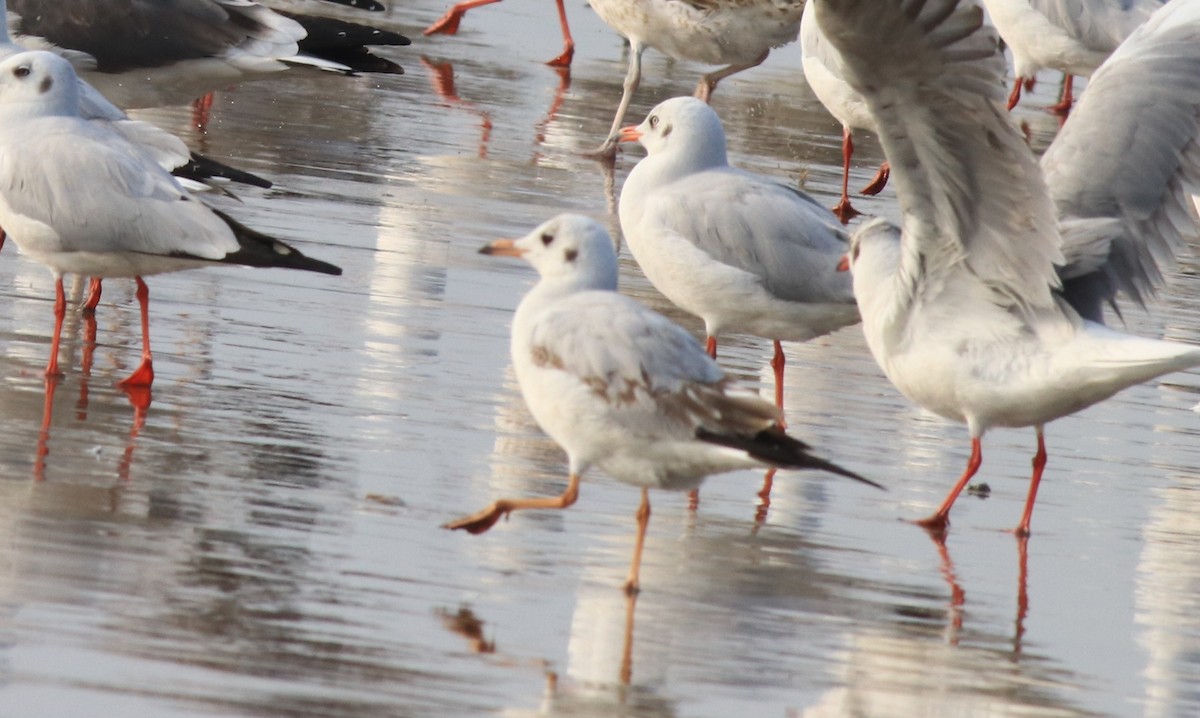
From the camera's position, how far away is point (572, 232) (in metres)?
5.94

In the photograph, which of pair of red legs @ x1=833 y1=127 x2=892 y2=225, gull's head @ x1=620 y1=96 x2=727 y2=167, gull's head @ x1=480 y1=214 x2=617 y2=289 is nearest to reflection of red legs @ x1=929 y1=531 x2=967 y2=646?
gull's head @ x1=480 y1=214 x2=617 y2=289

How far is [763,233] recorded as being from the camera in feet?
24.7

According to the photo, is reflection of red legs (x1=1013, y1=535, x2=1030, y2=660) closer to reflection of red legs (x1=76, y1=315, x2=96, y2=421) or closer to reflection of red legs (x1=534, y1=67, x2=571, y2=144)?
reflection of red legs (x1=76, y1=315, x2=96, y2=421)

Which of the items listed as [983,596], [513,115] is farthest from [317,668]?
[513,115]

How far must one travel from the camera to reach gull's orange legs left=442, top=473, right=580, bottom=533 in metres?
5.68

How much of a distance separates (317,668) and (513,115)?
9.40m

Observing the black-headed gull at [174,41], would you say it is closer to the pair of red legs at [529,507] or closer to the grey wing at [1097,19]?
the grey wing at [1097,19]

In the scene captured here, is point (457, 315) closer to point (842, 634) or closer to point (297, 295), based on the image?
point (297, 295)

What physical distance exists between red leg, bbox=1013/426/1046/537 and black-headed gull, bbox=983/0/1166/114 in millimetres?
7196

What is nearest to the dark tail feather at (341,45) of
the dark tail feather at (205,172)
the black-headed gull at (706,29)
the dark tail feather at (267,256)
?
the black-headed gull at (706,29)

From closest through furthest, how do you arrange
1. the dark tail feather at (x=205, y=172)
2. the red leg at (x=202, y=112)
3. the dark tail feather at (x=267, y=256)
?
the dark tail feather at (x=267, y=256) < the dark tail feather at (x=205, y=172) < the red leg at (x=202, y=112)

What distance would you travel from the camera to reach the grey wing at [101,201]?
6.96 meters

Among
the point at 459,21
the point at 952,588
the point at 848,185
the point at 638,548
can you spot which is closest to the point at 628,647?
the point at 638,548

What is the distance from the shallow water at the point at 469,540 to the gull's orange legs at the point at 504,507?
63 millimetres
